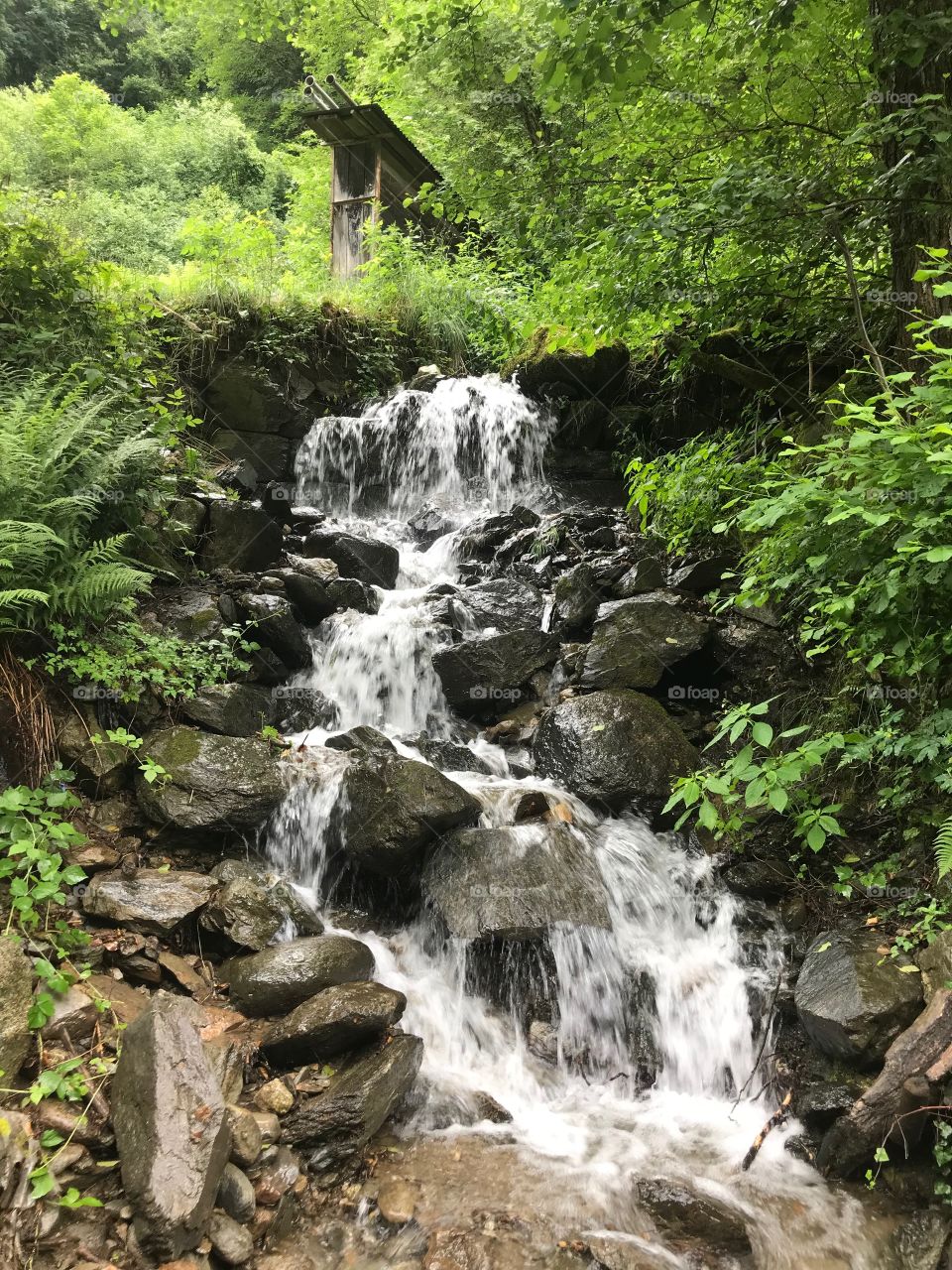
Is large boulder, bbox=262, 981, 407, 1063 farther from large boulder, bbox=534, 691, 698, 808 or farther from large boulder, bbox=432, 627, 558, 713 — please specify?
large boulder, bbox=432, 627, 558, 713

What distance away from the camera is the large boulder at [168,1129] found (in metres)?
2.58

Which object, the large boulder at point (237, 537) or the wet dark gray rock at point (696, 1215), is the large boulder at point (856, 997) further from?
the large boulder at point (237, 537)

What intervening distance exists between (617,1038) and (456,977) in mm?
1019

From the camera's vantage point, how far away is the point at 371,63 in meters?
17.1

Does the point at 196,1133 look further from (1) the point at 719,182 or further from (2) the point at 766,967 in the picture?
(1) the point at 719,182

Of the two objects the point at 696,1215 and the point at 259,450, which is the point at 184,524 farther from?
the point at 696,1215

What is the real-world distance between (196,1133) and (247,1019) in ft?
3.37

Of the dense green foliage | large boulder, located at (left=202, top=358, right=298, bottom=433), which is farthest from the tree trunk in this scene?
large boulder, located at (left=202, top=358, right=298, bottom=433)

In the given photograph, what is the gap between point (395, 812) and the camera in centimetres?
485

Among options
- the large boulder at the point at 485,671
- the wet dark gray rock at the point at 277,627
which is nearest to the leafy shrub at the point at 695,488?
the large boulder at the point at 485,671

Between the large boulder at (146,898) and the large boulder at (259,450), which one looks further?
the large boulder at (259,450)

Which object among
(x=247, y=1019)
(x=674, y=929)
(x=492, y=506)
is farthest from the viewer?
(x=492, y=506)

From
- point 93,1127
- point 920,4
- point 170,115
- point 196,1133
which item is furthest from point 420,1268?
point 170,115

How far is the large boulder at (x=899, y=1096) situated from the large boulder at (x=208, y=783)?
3.67m
